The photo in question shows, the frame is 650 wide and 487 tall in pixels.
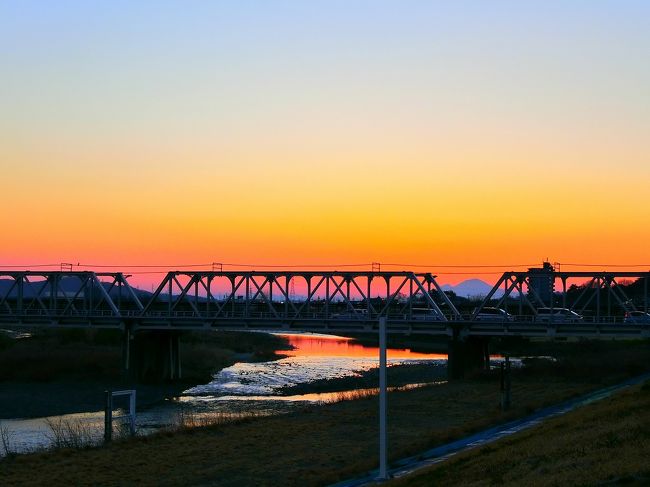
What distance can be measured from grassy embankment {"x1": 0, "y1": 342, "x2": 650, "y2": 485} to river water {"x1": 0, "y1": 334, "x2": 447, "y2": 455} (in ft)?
19.2

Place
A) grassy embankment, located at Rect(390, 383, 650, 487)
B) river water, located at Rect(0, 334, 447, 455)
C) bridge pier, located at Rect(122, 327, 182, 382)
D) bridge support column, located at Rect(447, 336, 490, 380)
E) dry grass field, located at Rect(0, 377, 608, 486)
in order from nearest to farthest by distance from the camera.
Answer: grassy embankment, located at Rect(390, 383, 650, 487)
dry grass field, located at Rect(0, 377, 608, 486)
river water, located at Rect(0, 334, 447, 455)
bridge support column, located at Rect(447, 336, 490, 380)
bridge pier, located at Rect(122, 327, 182, 382)

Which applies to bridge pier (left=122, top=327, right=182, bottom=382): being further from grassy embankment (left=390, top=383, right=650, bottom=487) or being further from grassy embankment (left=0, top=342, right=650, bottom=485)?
grassy embankment (left=390, top=383, right=650, bottom=487)

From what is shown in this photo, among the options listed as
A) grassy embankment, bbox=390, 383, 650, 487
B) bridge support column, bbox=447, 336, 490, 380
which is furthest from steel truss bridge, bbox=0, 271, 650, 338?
grassy embankment, bbox=390, 383, 650, 487

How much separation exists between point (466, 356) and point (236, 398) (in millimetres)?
17527

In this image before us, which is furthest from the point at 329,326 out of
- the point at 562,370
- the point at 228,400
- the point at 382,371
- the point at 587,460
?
the point at 587,460

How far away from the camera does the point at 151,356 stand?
247 ft

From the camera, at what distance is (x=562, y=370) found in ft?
194

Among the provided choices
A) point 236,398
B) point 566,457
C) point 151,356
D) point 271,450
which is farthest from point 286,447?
point 151,356

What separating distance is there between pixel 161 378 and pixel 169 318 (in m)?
5.21

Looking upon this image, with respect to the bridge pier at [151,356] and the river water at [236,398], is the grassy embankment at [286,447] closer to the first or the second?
the river water at [236,398]

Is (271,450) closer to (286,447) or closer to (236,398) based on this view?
(286,447)

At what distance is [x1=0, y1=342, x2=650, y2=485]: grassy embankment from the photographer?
87.5 feet

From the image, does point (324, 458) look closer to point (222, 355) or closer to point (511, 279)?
point (511, 279)

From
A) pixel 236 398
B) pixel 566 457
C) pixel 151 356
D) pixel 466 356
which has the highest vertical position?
pixel 566 457
